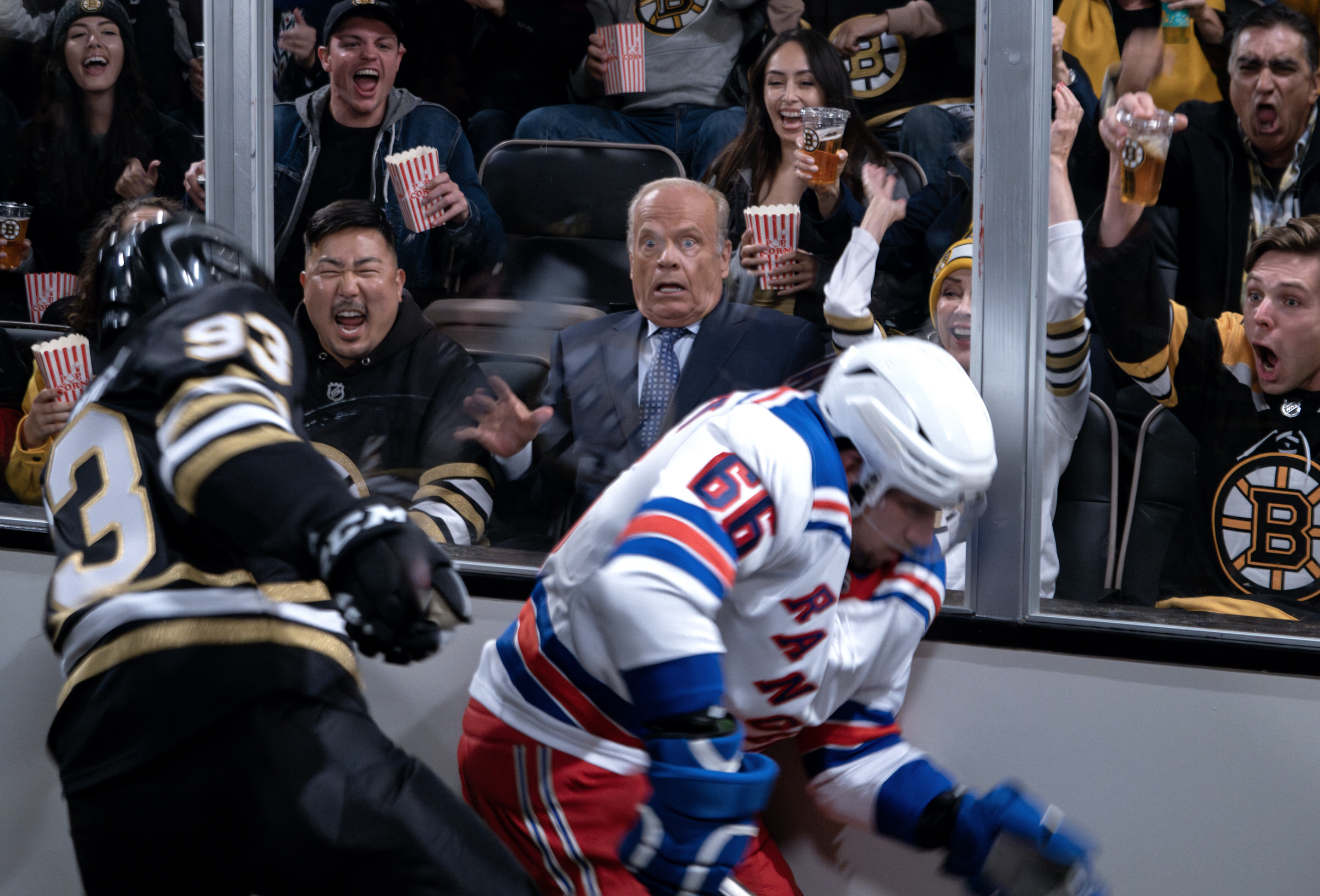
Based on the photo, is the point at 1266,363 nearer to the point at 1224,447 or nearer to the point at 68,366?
the point at 1224,447

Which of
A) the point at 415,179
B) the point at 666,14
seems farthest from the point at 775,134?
the point at 415,179

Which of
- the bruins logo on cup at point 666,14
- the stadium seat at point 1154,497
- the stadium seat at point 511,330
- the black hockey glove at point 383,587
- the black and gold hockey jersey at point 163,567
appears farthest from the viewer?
the stadium seat at point 511,330

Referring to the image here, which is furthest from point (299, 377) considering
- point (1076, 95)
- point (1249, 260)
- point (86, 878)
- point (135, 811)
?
point (1249, 260)

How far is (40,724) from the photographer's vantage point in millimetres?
2496

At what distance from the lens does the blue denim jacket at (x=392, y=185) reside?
8.04ft

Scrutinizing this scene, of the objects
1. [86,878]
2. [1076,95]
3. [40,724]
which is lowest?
[40,724]

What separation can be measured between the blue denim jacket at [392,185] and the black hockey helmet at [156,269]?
0.96 metres

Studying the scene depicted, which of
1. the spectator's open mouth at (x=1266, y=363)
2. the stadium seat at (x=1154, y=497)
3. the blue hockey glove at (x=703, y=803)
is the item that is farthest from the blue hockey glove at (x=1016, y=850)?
the spectator's open mouth at (x=1266, y=363)

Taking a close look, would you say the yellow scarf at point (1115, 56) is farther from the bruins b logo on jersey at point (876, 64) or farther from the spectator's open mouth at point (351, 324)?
the spectator's open mouth at point (351, 324)

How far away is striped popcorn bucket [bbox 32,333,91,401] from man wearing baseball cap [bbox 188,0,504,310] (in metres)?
0.55

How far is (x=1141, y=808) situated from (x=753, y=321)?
3.48ft

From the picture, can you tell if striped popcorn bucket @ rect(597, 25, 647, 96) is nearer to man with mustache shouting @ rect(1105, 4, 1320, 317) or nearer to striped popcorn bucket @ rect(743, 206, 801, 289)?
striped popcorn bucket @ rect(743, 206, 801, 289)

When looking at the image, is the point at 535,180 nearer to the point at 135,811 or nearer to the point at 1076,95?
the point at 1076,95

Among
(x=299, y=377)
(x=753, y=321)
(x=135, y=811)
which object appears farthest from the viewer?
(x=753, y=321)
